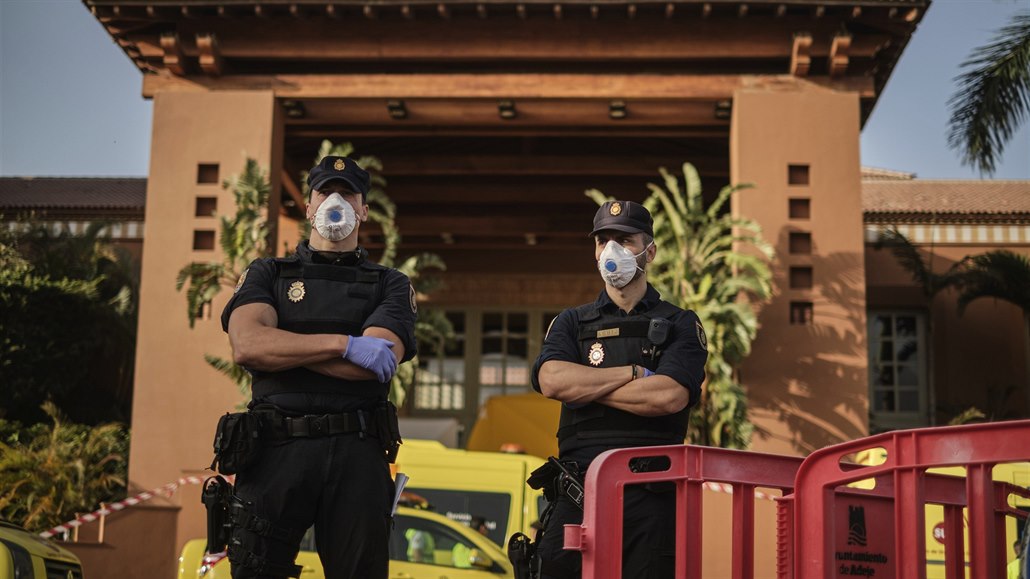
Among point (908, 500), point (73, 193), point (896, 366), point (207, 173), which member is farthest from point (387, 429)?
point (73, 193)

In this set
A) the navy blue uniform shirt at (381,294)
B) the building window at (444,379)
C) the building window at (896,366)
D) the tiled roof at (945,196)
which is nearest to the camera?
the navy blue uniform shirt at (381,294)

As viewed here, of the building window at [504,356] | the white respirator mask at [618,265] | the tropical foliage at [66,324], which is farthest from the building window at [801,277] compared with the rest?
the tropical foliage at [66,324]

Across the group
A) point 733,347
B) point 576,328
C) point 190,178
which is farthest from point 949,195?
point 576,328

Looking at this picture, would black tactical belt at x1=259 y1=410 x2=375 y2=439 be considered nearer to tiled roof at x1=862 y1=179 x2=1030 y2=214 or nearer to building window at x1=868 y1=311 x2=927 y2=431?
building window at x1=868 y1=311 x2=927 y2=431

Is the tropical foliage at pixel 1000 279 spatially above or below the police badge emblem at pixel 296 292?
above

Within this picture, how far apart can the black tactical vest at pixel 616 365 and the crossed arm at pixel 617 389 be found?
9 centimetres

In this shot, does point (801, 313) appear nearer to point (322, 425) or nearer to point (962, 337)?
point (962, 337)

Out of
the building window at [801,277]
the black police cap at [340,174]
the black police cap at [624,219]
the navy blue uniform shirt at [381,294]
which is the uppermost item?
the building window at [801,277]

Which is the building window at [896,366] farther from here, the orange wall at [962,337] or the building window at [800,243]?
the building window at [800,243]

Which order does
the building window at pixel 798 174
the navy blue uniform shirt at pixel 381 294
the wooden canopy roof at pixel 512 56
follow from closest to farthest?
the navy blue uniform shirt at pixel 381 294 < the wooden canopy roof at pixel 512 56 < the building window at pixel 798 174

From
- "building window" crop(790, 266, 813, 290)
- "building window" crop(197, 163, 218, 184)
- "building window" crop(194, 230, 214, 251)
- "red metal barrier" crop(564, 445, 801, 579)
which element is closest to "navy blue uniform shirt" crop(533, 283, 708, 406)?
"red metal barrier" crop(564, 445, 801, 579)

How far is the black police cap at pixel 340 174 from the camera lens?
462 centimetres

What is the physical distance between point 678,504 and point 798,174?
10411 millimetres

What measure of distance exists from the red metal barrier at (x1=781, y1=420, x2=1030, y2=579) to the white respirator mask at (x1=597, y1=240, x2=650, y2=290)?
117cm
